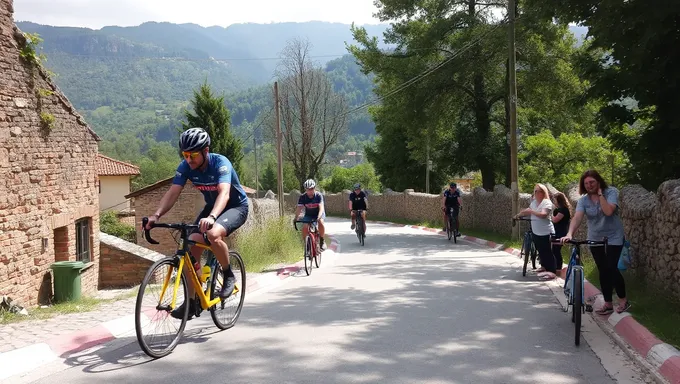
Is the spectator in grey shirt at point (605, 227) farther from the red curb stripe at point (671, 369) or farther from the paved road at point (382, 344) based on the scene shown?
the red curb stripe at point (671, 369)

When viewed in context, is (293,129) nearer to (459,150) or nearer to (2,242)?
(459,150)

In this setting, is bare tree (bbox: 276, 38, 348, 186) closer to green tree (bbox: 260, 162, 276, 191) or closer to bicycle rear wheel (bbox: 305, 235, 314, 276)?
bicycle rear wheel (bbox: 305, 235, 314, 276)

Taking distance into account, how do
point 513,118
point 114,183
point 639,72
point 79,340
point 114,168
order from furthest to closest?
point 114,183
point 114,168
point 513,118
point 639,72
point 79,340

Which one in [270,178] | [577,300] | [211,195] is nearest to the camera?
[577,300]

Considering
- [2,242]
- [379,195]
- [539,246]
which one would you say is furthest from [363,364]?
[379,195]

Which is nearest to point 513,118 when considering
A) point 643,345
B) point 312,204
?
point 312,204

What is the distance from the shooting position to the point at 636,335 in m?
6.25

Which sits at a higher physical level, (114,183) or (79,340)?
(114,183)

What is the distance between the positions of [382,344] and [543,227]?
19.2 ft

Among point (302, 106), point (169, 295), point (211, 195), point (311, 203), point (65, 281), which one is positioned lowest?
point (65, 281)

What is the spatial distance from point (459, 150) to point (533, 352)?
26.5m

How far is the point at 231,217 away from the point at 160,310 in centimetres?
123

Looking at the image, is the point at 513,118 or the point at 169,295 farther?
the point at 513,118

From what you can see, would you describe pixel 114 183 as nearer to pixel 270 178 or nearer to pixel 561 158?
pixel 561 158
